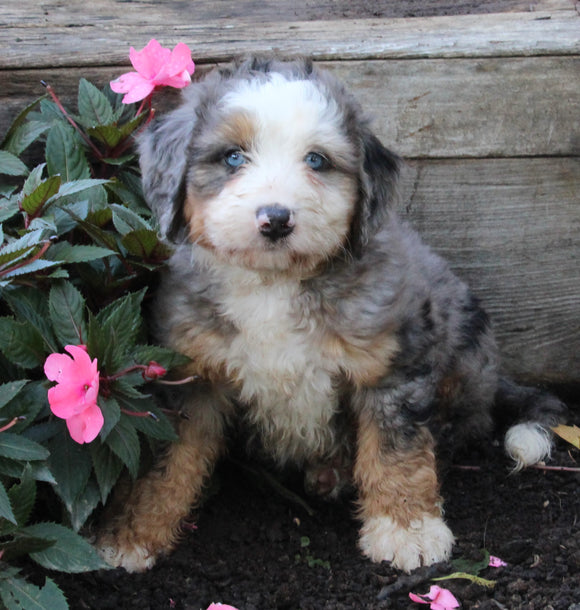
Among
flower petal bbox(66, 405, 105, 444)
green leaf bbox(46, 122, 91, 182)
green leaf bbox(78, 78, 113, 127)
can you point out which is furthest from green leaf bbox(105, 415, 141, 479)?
green leaf bbox(78, 78, 113, 127)

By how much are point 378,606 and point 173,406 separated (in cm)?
106

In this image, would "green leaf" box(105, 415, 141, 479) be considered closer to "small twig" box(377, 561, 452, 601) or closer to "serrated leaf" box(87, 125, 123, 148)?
"small twig" box(377, 561, 452, 601)

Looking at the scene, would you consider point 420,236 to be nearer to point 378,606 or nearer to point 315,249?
point 315,249

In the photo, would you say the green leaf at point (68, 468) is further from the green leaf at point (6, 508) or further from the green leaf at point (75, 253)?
the green leaf at point (75, 253)

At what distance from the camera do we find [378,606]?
10.7ft

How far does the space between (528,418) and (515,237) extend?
0.86m

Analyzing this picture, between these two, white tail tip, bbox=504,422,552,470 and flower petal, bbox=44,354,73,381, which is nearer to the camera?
flower petal, bbox=44,354,73,381

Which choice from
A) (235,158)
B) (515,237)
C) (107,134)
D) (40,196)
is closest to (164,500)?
(40,196)

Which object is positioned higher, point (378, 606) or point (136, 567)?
point (378, 606)

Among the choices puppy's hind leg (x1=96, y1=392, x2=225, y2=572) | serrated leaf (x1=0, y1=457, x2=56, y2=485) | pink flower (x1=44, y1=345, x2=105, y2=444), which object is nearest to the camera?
pink flower (x1=44, y1=345, x2=105, y2=444)

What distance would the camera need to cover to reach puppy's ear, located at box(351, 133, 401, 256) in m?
3.32

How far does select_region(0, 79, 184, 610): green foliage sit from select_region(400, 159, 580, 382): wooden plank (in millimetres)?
1428

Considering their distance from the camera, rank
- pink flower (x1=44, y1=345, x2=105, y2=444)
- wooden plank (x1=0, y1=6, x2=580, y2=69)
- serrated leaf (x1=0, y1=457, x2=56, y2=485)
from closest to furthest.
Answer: pink flower (x1=44, y1=345, x2=105, y2=444) < serrated leaf (x1=0, y1=457, x2=56, y2=485) < wooden plank (x1=0, y1=6, x2=580, y2=69)

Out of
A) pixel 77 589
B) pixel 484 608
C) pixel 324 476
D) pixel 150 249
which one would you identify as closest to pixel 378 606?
pixel 484 608
